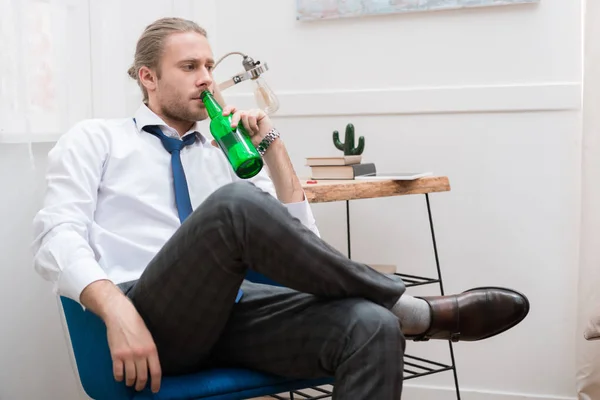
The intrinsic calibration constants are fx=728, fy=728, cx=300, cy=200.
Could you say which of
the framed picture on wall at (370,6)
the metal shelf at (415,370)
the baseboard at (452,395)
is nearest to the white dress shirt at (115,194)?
the metal shelf at (415,370)

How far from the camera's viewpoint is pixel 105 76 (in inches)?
80.7

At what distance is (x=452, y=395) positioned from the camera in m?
2.51

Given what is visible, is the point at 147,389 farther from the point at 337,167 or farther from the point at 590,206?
the point at 590,206

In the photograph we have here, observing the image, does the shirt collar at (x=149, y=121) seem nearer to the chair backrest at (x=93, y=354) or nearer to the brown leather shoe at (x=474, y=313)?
the chair backrest at (x=93, y=354)

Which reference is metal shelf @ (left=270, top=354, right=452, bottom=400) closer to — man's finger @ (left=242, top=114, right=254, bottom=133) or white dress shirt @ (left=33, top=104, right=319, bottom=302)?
white dress shirt @ (left=33, top=104, right=319, bottom=302)

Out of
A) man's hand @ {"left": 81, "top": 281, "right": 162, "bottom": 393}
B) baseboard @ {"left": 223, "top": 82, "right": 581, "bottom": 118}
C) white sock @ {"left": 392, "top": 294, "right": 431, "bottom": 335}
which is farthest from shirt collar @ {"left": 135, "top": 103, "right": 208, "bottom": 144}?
baseboard @ {"left": 223, "top": 82, "right": 581, "bottom": 118}

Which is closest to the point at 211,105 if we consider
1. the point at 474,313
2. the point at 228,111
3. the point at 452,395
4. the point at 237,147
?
the point at 228,111

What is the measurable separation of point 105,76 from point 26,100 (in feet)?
1.11

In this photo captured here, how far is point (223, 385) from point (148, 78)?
844mm

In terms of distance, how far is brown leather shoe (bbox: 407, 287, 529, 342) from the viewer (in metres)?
1.61

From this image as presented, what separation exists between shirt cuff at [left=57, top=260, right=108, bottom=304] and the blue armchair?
0.15 feet

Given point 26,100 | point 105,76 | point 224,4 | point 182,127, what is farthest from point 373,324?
point 224,4

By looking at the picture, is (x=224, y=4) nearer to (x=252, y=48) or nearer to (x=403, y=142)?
(x=252, y=48)

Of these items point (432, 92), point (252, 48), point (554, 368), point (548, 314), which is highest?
point (252, 48)
